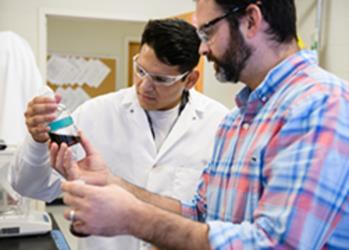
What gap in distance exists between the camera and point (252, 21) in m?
0.97

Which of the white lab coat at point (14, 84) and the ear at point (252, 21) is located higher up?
the ear at point (252, 21)

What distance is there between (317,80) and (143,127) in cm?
87

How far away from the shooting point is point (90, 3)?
10.8 ft

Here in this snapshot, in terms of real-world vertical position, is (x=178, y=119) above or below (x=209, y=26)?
below

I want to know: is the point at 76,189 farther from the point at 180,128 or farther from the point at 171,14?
the point at 171,14

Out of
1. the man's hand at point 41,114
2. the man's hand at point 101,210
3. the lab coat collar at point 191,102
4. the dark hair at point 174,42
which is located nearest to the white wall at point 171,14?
the lab coat collar at point 191,102

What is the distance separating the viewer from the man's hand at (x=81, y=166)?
1.08 metres

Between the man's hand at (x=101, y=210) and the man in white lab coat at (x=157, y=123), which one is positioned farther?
the man in white lab coat at (x=157, y=123)

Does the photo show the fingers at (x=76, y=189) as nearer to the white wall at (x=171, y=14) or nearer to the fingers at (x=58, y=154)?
the fingers at (x=58, y=154)

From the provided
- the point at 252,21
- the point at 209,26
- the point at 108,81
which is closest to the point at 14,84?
the point at 209,26

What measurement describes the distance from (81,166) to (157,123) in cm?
57

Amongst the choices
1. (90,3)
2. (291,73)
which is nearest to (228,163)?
(291,73)

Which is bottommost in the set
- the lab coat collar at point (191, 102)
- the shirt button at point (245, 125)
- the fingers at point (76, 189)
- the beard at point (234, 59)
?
the fingers at point (76, 189)

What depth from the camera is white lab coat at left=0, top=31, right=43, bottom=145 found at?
2.59 metres
